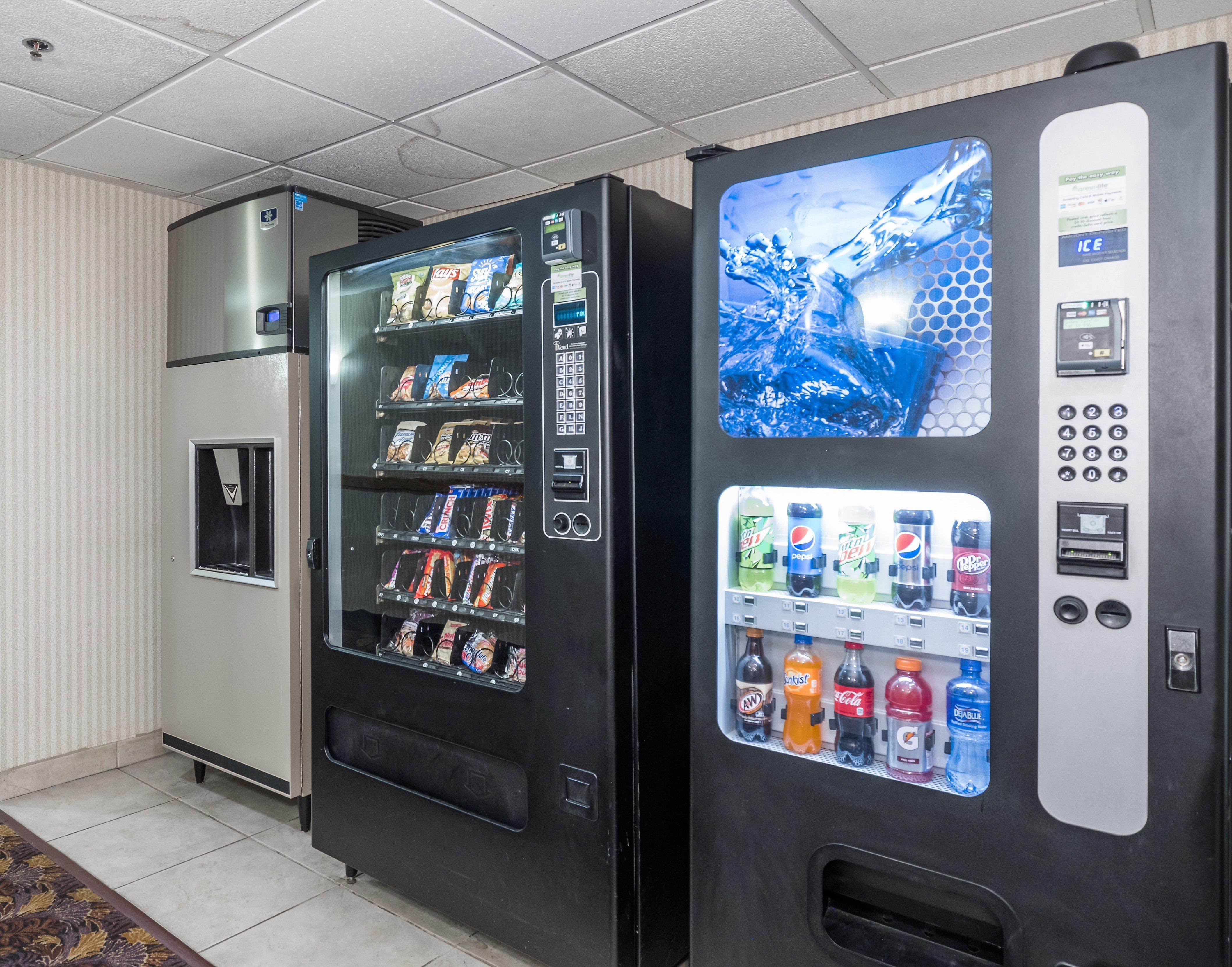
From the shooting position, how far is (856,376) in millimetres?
1427

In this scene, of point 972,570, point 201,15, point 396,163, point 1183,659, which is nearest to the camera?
point 1183,659

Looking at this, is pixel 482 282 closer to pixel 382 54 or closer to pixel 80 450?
pixel 382 54

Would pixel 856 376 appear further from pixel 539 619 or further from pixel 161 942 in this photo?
pixel 161 942

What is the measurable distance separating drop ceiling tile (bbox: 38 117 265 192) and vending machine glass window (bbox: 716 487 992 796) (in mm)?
2536

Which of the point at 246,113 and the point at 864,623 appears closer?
the point at 864,623

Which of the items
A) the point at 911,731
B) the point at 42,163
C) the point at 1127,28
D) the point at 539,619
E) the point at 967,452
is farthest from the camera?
the point at 42,163

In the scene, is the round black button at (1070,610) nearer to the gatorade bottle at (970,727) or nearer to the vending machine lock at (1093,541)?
the vending machine lock at (1093,541)

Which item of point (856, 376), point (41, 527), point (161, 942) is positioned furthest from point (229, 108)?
point (161, 942)

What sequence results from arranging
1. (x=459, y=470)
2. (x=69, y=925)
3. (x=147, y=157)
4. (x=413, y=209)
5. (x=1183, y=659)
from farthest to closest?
(x=413, y=209)
(x=147, y=157)
(x=69, y=925)
(x=459, y=470)
(x=1183, y=659)

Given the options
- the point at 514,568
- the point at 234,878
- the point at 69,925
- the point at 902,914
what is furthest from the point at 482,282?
the point at 69,925

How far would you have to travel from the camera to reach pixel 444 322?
7.09 ft

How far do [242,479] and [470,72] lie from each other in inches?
71.4

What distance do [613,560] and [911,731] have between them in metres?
0.70

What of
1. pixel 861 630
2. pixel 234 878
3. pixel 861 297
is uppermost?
pixel 861 297
